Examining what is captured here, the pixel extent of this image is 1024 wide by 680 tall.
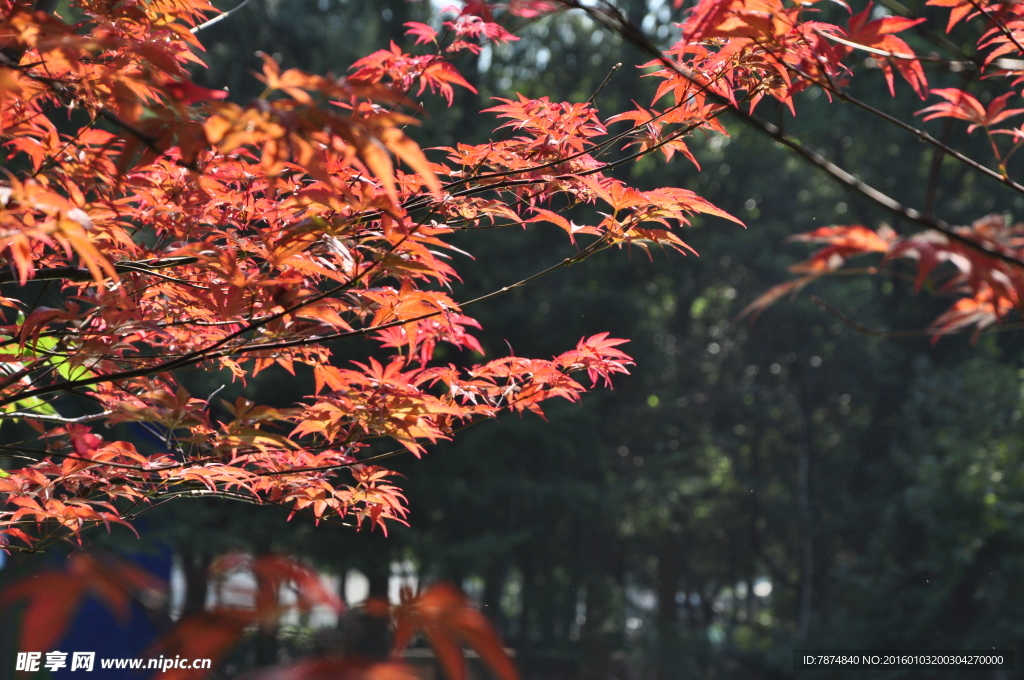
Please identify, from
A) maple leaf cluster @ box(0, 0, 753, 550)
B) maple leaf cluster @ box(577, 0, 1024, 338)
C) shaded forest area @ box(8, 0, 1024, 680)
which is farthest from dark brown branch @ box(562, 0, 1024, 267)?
shaded forest area @ box(8, 0, 1024, 680)

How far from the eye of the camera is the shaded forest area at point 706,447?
8.14 metres

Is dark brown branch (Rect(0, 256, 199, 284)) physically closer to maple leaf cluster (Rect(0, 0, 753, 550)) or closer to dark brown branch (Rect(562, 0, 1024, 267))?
maple leaf cluster (Rect(0, 0, 753, 550))

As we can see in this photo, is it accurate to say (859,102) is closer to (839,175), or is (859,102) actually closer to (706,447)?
(839,175)

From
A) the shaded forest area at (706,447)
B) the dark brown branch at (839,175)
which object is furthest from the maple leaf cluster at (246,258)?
the shaded forest area at (706,447)

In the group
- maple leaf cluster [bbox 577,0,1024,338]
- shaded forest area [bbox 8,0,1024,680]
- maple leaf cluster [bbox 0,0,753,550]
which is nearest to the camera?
maple leaf cluster [bbox 577,0,1024,338]

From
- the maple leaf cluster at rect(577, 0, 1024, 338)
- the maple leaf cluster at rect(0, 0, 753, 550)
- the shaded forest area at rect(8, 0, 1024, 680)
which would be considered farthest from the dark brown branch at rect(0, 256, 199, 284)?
the shaded forest area at rect(8, 0, 1024, 680)

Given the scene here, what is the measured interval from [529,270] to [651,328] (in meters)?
1.82

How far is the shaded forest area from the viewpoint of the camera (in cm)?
814

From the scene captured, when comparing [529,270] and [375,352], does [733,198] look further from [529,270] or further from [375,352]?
[375,352]

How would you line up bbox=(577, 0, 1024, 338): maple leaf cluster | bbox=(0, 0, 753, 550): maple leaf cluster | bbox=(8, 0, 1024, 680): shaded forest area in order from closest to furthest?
bbox=(577, 0, 1024, 338): maple leaf cluster < bbox=(0, 0, 753, 550): maple leaf cluster < bbox=(8, 0, 1024, 680): shaded forest area

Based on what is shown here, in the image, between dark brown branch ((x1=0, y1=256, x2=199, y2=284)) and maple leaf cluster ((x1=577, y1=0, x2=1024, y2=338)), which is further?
dark brown branch ((x1=0, y1=256, x2=199, y2=284))

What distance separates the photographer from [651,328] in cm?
998

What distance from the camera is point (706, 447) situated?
36.0 ft

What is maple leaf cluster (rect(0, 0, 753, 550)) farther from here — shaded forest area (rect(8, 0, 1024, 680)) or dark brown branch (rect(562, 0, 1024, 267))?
shaded forest area (rect(8, 0, 1024, 680))
